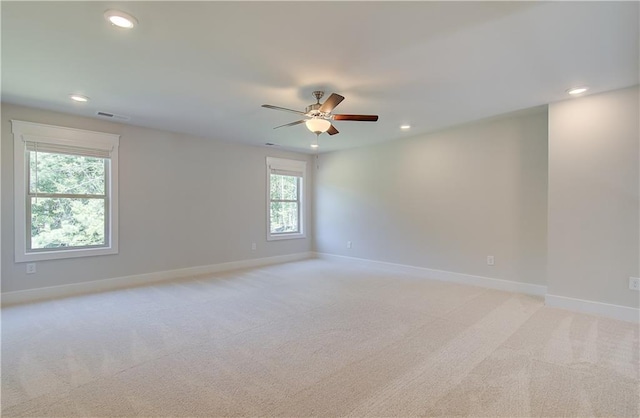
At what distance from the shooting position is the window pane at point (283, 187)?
6.80 metres

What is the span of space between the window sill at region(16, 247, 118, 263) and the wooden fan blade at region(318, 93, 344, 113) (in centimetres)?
377

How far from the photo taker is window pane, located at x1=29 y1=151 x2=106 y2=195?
161 inches

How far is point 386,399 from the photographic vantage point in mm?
1968

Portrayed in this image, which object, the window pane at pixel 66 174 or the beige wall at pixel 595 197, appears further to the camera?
the window pane at pixel 66 174

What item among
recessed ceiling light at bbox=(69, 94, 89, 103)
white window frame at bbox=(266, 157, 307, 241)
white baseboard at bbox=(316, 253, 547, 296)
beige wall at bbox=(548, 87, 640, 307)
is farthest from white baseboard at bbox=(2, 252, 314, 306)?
beige wall at bbox=(548, 87, 640, 307)

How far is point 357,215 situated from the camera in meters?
6.49

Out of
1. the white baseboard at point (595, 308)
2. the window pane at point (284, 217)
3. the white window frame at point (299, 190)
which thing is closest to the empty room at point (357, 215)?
the white baseboard at point (595, 308)

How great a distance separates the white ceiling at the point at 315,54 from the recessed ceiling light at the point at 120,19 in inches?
1.6

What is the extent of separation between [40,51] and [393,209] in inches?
201

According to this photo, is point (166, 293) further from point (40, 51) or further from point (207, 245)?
point (40, 51)

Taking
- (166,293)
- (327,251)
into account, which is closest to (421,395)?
(166,293)

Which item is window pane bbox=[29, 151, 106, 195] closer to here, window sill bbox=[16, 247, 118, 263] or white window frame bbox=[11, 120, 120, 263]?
white window frame bbox=[11, 120, 120, 263]

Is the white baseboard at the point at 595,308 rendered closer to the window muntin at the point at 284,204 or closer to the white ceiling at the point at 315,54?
the white ceiling at the point at 315,54

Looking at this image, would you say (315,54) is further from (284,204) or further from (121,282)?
(284,204)
